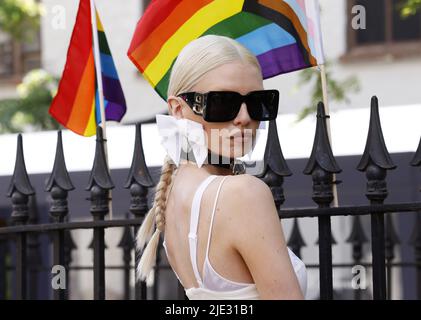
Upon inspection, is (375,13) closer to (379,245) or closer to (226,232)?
(379,245)

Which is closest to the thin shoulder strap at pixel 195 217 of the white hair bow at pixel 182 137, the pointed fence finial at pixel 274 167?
the white hair bow at pixel 182 137

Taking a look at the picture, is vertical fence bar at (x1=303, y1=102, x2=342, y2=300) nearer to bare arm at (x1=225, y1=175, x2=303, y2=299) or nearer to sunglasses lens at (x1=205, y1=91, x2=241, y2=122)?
sunglasses lens at (x1=205, y1=91, x2=241, y2=122)

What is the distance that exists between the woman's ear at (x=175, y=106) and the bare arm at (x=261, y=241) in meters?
0.36

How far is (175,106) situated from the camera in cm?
251

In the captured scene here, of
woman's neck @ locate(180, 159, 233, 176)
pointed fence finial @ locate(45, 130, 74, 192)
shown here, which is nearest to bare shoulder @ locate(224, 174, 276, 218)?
woman's neck @ locate(180, 159, 233, 176)

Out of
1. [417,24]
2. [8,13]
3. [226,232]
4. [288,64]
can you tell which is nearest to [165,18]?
[288,64]

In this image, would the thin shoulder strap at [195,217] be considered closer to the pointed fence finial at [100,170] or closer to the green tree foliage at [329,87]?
the pointed fence finial at [100,170]

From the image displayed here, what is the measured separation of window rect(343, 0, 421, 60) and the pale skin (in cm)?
1177

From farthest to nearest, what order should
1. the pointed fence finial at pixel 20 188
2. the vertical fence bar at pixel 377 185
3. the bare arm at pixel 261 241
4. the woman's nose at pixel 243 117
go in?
the pointed fence finial at pixel 20 188 → the vertical fence bar at pixel 377 185 → the woman's nose at pixel 243 117 → the bare arm at pixel 261 241

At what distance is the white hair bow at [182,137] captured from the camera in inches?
95.8

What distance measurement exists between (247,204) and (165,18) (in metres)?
1.89

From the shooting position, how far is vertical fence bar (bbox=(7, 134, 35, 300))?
3.92 m

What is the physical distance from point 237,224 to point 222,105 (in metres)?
0.34

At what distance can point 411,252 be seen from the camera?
9.50 meters
